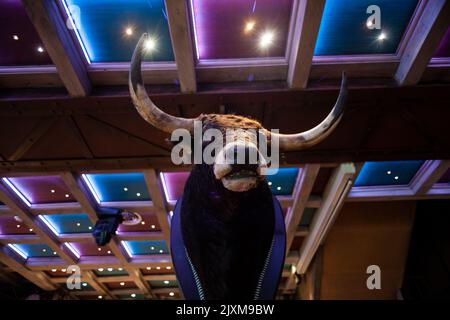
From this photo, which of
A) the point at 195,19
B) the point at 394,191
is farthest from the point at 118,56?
the point at 394,191

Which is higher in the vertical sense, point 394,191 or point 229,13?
point 229,13

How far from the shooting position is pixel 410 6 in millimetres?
4027

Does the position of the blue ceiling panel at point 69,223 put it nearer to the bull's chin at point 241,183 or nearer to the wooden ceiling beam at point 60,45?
the wooden ceiling beam at point 60,45

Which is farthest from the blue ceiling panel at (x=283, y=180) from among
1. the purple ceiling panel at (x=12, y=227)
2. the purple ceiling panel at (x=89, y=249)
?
the purple ceiling panel at (x=12, y=227)

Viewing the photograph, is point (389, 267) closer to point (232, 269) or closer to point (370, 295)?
point (370, 295)

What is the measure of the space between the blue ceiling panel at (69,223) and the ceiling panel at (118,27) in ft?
18.1

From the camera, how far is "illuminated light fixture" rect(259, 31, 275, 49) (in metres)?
4.37

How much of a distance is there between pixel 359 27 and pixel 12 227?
34.1 ft

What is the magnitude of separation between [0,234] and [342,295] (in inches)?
430

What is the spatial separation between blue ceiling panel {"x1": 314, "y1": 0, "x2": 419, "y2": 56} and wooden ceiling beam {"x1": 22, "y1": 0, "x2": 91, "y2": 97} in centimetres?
364

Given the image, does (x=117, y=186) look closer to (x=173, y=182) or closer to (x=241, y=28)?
→ (x=173, y=182)

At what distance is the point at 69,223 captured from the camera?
8.88 meters

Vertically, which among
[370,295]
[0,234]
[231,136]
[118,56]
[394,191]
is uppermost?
[118,56]

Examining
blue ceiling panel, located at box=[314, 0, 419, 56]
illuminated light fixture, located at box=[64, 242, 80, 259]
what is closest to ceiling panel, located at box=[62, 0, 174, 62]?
blue ceiling panel, located at box=[314, 0, 419, 56]
